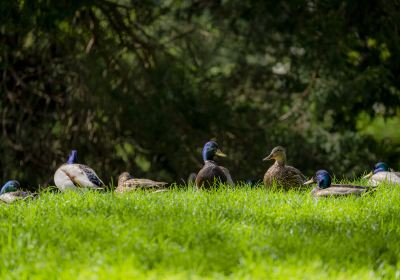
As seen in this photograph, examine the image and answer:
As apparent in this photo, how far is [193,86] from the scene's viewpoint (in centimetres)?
1708

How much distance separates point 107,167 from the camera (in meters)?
16.8

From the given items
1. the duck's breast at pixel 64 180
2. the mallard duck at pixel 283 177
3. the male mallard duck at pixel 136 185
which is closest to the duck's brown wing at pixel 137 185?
the male mallard duck at pixel 136 185

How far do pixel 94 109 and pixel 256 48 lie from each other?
3.31 metres

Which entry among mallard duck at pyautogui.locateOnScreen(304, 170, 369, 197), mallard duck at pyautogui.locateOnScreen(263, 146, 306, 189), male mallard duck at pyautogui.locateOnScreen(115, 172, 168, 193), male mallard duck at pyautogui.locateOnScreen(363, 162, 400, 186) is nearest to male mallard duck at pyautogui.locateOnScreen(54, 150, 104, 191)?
male mallard duck at pyautogui.locateOnScreen(115, 172, 168, 193)

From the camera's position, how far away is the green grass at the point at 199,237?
20.3 ft

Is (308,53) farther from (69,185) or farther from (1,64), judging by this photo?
(69,185)

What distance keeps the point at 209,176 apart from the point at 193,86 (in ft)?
23.7

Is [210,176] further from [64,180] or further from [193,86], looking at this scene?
[193,86]

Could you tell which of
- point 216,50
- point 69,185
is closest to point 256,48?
point 216,50

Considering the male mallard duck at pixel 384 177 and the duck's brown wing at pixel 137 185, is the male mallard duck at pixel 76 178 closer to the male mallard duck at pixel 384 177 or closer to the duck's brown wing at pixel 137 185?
the duck's brown wing at pixel 137 185

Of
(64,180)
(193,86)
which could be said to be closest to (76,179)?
(64,180)

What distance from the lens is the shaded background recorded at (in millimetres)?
16641

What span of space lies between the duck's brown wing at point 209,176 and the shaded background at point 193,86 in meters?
6.52

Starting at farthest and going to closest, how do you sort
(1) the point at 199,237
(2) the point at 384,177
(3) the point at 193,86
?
(3) the point at 193,86 < (2) the point at 384,177 < (1) the point at 199,237
